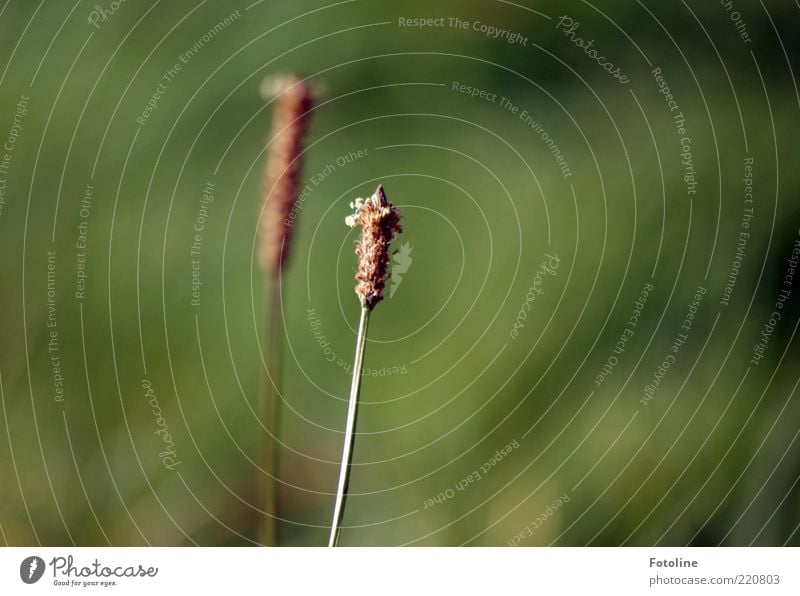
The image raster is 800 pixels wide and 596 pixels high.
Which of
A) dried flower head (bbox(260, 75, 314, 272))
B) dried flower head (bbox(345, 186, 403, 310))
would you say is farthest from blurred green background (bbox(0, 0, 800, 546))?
dried flower head (bbox(345, 186, 403, 310))

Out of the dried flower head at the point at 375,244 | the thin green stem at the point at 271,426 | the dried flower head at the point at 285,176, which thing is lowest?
the thin green stem at the point at 271,426

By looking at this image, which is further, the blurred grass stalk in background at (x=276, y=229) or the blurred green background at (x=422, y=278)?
the blurred green background at (x=422, y=278)

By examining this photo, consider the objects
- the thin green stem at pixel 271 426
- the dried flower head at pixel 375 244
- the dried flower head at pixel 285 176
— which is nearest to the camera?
the dried flower head at pixel 375 244

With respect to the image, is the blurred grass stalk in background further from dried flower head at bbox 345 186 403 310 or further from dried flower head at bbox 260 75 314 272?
dried flower head at bbox 345 186 403 310

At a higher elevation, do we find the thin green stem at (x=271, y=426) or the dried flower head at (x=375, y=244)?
the dried flower head at (x=375, y=244)

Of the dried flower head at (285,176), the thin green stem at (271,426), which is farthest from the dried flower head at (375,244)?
the thin green stem at (271,426)

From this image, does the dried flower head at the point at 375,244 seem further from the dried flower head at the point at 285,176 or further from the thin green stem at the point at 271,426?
the thin green stem at the point at 271,426
